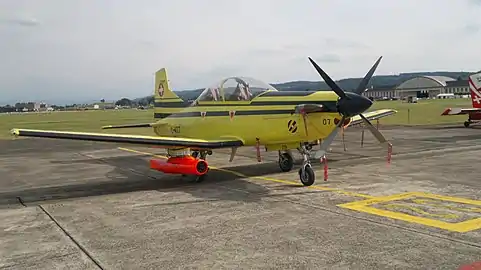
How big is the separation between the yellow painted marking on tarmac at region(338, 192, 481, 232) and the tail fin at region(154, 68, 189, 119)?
8.34 metres

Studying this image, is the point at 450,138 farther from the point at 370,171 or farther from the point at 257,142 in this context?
the point at 257,142

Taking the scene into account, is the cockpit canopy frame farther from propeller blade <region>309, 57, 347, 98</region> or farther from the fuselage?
propeller blade <region>309, 57, 347, 98</region>

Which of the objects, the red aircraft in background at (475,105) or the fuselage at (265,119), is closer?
the fuselage at (265,119)

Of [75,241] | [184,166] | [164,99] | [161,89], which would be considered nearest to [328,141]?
[184,166]

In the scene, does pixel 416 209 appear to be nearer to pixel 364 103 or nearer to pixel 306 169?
pixel 364 103

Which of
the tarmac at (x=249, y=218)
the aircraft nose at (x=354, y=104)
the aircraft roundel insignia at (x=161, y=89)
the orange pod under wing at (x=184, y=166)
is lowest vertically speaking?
the tarmac at (x=249, y=218)

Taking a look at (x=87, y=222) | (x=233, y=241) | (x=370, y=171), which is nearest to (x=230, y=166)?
(x=370, y=171)

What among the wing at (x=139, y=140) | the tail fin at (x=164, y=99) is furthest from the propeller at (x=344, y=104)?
the tail fin at (x=164, y=99)

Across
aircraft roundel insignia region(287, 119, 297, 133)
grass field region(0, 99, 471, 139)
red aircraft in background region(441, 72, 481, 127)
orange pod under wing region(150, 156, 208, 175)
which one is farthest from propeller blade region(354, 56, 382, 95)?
red aircraft in background region(441, 72, 481, 127)

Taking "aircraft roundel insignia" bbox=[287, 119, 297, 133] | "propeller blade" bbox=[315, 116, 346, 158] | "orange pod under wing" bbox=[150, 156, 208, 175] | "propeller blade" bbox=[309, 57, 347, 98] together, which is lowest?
"orange pod under wing" bbox=[150, 156, 208, 175]

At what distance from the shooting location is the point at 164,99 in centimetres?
1602

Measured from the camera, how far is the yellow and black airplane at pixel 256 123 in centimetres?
995

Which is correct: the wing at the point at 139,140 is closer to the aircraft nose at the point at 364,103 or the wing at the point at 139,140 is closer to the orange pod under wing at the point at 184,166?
the orange pod under wing at the point at 184,166

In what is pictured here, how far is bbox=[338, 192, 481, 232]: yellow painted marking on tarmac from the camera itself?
650 cm
